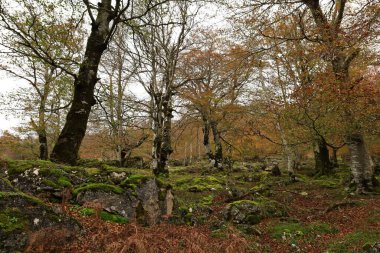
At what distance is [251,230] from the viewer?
24.8 feet

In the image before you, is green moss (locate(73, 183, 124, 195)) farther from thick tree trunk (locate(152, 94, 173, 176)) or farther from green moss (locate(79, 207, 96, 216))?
thick tree trunk (locate(152, 94, 173, 176))

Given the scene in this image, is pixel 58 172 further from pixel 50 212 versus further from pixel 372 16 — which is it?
pixel 372 16

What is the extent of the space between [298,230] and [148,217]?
172 inches

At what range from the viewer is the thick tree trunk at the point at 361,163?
39.4 ft

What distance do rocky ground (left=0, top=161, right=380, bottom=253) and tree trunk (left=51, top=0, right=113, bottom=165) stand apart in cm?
79

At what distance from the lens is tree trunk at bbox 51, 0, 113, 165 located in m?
6.94

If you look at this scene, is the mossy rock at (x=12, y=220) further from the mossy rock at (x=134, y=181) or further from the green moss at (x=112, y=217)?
the mossy rock at (x=134, y=181)

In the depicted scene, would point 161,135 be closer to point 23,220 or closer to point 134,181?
point 134,181

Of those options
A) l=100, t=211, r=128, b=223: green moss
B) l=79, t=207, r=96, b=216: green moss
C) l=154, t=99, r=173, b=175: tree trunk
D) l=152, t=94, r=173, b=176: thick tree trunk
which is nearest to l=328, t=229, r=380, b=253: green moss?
l=100, t=211, r=128, b=223: green moss

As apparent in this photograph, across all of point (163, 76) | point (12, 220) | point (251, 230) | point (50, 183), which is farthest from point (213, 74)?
point (12, 220)

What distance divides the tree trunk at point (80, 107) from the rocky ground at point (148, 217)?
787 millimetres

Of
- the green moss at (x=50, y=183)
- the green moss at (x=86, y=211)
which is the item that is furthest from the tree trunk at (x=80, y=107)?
the green moss at (x=86, y=211)

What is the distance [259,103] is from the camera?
60.5ft

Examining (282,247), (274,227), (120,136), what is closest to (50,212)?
(282,247)
